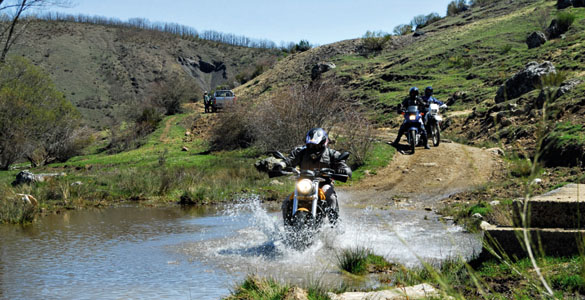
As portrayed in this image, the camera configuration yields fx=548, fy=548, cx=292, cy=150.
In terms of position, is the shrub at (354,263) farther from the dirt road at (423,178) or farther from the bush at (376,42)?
the bush at (376,42)

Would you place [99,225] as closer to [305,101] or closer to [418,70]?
[305,101]

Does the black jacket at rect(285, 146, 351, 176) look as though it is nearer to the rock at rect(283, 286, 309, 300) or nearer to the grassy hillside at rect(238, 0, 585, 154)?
the rock at rect(283, 286, 309, 300)

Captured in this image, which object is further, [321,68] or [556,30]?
[321,68]

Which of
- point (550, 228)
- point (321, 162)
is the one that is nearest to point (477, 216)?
point (321, 162)

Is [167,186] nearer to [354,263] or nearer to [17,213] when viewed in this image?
[17,213]

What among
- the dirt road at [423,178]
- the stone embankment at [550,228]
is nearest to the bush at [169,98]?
the dirt road at [423,178]

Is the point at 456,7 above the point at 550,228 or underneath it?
above

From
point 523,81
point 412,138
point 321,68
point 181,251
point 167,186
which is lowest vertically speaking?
point 167,186

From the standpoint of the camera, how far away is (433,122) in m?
21.2

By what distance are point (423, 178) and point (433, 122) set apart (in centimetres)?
383

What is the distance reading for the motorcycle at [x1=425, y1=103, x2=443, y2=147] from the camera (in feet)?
67.2

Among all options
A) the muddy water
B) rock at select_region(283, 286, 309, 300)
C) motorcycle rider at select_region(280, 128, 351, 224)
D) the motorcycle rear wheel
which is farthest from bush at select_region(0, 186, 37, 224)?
the motorcycle rear wheel

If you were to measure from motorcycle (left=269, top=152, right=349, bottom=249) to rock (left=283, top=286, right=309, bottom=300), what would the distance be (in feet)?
9.66

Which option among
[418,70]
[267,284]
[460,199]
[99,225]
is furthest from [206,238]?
[418,70]
